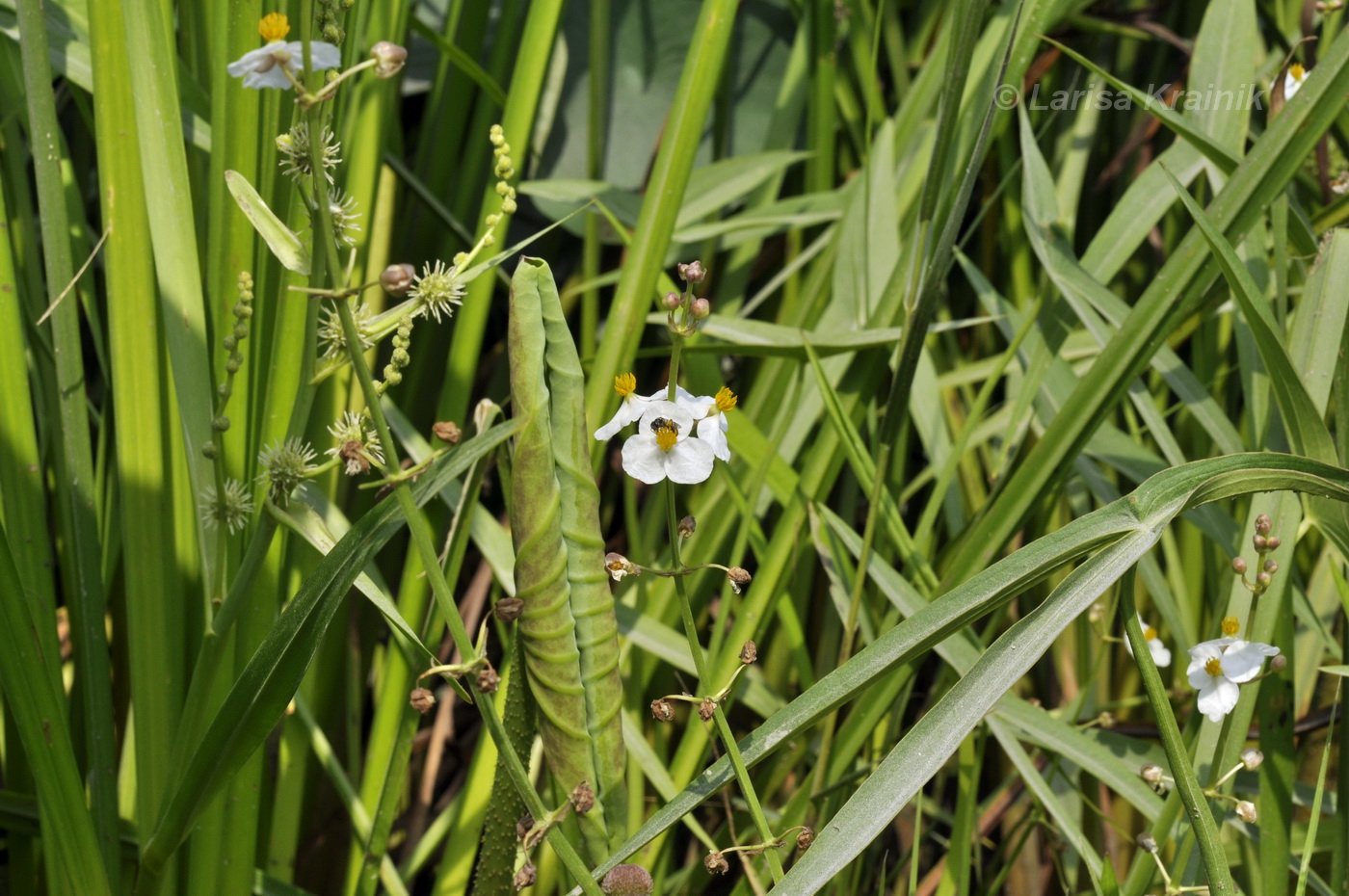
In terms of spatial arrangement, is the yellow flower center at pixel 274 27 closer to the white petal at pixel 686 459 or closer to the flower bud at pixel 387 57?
the flower bud at pixel 387 57

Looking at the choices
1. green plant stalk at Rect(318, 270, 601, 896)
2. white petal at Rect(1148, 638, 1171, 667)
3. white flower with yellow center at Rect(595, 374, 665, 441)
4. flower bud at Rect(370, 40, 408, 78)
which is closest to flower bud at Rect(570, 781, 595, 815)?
green plant stalk at Rect(318, 270, 601, 896)

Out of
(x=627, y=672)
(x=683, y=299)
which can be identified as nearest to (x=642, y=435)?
(x=683, y=299)

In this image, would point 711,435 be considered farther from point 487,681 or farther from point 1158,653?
point 1158,653

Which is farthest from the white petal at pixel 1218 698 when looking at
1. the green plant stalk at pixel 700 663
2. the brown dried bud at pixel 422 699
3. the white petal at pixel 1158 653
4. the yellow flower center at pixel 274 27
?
the yellow flower center at pixel 274 27

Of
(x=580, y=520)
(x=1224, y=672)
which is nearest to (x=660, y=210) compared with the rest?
(x=580, y=520)

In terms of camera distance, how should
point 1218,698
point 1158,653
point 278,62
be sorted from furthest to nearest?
point 1158,653 < point 1218,698 < point 278,62

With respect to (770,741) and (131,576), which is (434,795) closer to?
(131,576)
